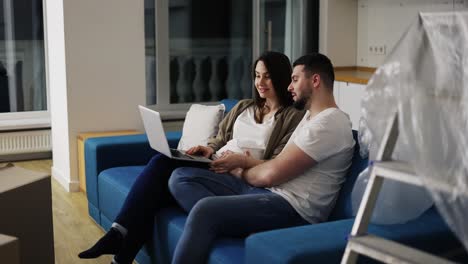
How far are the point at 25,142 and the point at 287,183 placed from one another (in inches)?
148

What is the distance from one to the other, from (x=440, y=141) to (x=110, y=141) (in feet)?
8.19

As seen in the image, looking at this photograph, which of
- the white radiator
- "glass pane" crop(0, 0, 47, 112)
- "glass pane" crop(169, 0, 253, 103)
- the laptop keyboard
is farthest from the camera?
"glass pane" crop(169, 0, 253, 103)

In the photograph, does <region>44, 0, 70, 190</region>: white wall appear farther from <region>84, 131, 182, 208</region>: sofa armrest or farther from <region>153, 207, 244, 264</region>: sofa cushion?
<region>153, 207, 244, 264</region>: sofa cushion

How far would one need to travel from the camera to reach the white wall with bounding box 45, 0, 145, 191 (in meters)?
4.80

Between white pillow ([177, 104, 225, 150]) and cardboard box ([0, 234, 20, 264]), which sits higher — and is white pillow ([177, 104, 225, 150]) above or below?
above

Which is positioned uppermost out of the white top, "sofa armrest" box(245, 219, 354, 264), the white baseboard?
the white top

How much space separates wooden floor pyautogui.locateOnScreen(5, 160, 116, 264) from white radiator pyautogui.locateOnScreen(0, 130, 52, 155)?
3.25 feet

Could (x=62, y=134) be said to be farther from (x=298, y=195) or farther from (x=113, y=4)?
(x=298, y=195)

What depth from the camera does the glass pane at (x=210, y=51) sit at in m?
6.42

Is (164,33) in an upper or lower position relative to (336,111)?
upper

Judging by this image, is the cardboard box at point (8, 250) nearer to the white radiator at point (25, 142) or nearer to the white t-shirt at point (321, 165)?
the white t-shirt at point (321, 165)

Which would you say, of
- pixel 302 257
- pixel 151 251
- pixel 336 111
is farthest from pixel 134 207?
pixel 302 257

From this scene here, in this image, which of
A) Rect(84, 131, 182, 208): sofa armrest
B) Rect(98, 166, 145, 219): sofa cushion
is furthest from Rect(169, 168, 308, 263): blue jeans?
Rect(84, 131, 182, 208): sofa armrest

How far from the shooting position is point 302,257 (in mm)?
2025
